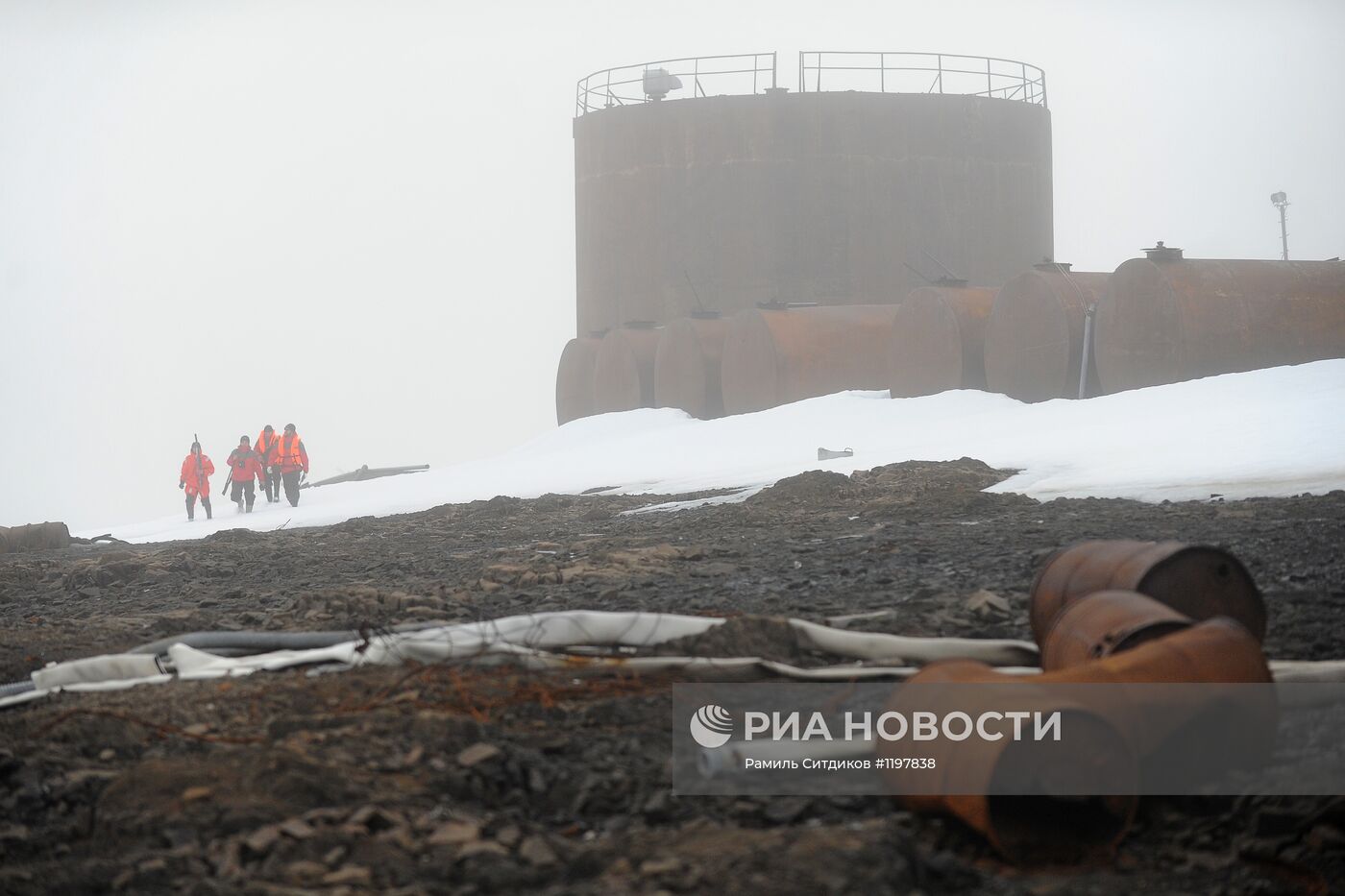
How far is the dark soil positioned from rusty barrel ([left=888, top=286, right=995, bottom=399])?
10920 mm

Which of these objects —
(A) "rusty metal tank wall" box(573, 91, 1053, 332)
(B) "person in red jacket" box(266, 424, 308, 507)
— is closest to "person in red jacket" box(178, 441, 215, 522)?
(B) "person in red jacket" box(266, 424, 308, 507)

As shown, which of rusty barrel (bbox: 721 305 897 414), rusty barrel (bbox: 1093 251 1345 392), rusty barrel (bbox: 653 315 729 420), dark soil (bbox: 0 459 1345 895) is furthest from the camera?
rusty barrel (bbox: 653 315 729 420)

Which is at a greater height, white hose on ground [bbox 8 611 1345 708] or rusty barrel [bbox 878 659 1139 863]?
white hose on ground [bbox 8 611 1345 708]

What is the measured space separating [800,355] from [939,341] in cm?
277

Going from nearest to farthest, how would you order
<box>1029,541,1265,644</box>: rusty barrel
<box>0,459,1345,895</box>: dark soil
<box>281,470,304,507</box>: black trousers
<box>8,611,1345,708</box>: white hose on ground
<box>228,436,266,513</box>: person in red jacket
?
<box>0,459,1345,895</box>: dark soil < <box>1029,541,1265,644</box>: rusty barrel < <box>8,611,1345,708</box>: white hose on ground < <box>281,470,304,507</box>: black trousers < <box>228,436,266,513</box>: person in red jacket

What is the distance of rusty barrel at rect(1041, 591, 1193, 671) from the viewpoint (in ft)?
11.6

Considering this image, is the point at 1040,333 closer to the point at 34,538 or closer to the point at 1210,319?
the point at 1210,319

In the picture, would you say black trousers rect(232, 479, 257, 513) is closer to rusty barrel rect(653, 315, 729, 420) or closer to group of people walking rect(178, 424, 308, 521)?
group of people walking rect(178, 424, 308, 521)

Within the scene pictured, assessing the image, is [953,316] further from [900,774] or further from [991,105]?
[900,774]

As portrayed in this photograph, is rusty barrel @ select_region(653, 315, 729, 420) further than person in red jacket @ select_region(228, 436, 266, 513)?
Yes

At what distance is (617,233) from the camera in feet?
84.0

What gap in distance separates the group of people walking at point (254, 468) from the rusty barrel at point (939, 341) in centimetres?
858

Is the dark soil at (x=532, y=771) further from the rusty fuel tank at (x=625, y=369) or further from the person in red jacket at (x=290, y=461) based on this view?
the rusty fuel tank at (x=625, y=369)

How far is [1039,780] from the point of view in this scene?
3.03 meters
